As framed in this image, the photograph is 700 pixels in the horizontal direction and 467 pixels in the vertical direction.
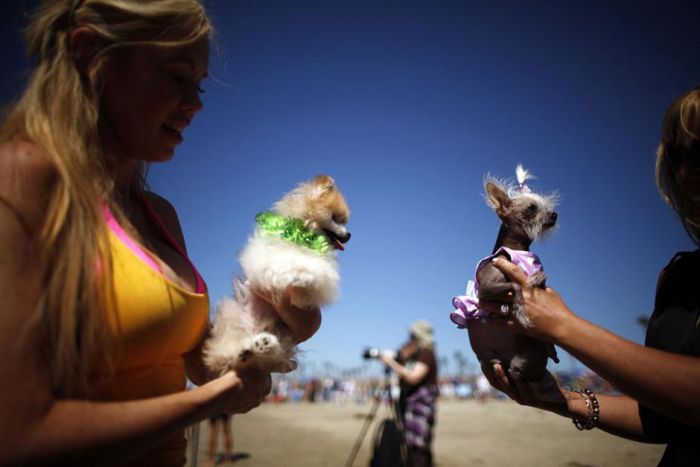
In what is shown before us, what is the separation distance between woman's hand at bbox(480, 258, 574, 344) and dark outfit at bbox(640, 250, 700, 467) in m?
0.43

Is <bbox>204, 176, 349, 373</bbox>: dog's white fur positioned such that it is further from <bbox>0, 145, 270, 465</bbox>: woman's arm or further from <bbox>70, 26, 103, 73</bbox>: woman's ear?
<bbox>70, 26, 103, 73</bbox>: woman's ear

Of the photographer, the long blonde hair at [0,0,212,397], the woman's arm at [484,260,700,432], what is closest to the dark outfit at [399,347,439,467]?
the photographer

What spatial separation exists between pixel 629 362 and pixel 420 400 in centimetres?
548

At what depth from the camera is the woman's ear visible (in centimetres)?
142

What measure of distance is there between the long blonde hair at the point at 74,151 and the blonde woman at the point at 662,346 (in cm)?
152

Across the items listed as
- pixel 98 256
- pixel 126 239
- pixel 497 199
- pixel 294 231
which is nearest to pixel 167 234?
pixel 126 239

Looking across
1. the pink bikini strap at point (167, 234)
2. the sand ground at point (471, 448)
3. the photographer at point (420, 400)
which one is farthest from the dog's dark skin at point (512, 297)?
the sand ground at point (471, 448)

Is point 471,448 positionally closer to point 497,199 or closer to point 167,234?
point 497,199

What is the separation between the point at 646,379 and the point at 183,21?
1985 mm

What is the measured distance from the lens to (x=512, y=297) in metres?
1.87

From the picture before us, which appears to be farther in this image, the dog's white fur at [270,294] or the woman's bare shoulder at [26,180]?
the dog's white fur at [270,294]

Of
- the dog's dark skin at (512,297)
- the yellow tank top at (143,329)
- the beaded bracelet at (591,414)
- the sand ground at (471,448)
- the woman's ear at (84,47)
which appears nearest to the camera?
the yellow tank top at (143,329)

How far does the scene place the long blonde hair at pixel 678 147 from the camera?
1.73 m

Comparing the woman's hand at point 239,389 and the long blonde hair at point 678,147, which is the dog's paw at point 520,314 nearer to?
the long blonde hair at point 678,147
